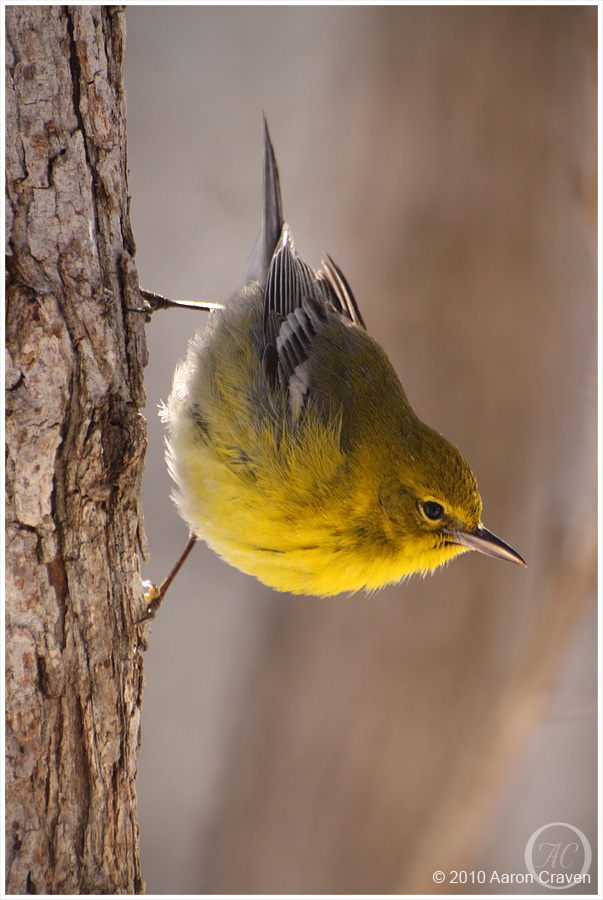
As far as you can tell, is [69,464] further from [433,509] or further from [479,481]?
[479,481]

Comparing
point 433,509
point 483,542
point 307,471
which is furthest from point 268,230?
point 483,542

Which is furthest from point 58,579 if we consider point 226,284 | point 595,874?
point 226,284

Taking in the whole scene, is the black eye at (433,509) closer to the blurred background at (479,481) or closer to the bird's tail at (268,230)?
the blurred background at (479,481)

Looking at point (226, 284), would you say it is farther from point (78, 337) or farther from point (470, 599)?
point (78, 337)

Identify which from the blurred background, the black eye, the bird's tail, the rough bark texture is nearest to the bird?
the black eye

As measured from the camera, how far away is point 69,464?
2.08m

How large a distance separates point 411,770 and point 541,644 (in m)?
1.09

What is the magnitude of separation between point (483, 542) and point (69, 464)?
167 centimetres

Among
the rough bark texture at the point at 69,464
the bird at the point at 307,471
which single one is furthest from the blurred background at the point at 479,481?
the rough bark texture at the point at 69,464

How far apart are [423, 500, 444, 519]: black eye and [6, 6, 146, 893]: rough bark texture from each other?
4.01ft

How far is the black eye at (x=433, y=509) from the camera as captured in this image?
2930 millimetres

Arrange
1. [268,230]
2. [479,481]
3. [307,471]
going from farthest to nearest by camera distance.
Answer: [479,481], [268,230], [307,471]

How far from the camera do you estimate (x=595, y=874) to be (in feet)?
13.2

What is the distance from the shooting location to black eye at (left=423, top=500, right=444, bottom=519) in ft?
9.61
